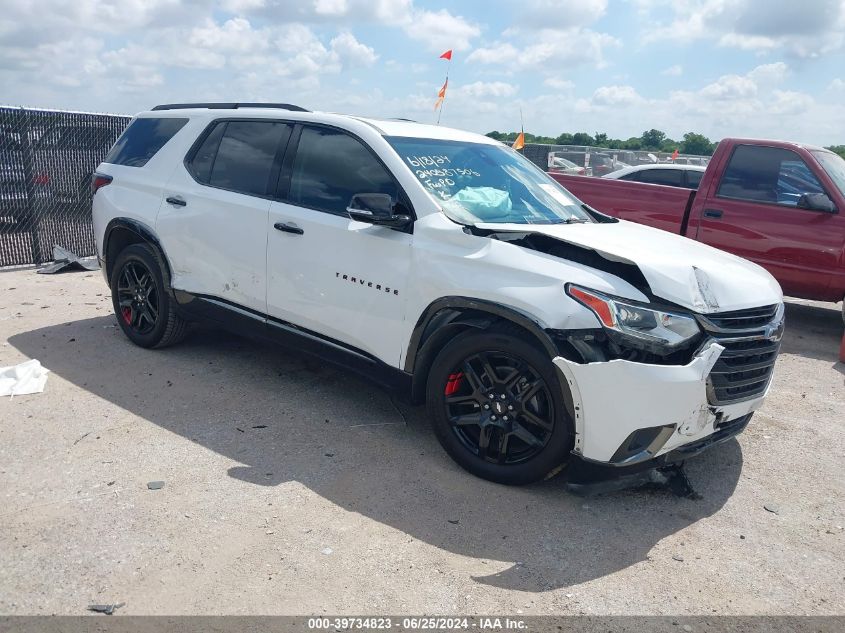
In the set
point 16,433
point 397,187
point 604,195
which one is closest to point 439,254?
point 397,187

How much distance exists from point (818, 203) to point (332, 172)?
5.25m

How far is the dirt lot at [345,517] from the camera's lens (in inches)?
118

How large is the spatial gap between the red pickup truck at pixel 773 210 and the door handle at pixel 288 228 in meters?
4.97

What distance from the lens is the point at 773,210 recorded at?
7.56 meters

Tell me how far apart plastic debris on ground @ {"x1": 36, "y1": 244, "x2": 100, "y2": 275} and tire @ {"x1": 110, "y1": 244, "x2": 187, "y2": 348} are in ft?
12.5

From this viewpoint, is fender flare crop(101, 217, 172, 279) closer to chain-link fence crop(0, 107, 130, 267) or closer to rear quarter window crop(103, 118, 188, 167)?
rear quarter window crop(103, 118, 188, 167)

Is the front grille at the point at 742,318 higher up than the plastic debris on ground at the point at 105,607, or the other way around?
the front grille at the point at 742,318

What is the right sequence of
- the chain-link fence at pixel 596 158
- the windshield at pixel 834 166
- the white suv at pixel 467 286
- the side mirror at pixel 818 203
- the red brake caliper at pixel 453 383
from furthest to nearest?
the chain-link fence at pixel 596 158, the windshield at pixel 834 166, the side mirror at pixel 818 203, the red brake caliper at pixel 453 383, the white suv at pixel 467 286

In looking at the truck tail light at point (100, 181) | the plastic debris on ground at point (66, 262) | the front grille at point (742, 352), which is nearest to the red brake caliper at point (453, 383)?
the front grille at point (742, 352)

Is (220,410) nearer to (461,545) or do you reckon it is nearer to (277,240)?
(277,240)

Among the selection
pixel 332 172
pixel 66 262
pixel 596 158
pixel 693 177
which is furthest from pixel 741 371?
pixel 596 158

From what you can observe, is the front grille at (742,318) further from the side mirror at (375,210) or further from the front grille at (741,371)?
the side mirror at (375,210)

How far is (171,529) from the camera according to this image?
3381mm

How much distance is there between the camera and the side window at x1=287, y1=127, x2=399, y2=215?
438 centimetres
